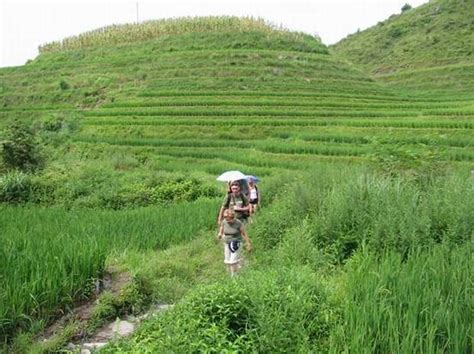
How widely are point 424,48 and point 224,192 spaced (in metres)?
39.6

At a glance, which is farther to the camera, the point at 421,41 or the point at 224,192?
the point at 421,41

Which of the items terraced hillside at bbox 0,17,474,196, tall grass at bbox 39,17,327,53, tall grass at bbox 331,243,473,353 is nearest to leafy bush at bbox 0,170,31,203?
terraced hillside at bbox 0,17,474,196

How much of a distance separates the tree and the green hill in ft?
107

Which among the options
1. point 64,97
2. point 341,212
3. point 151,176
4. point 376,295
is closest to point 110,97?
point 64,97

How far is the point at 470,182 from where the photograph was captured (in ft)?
24.9

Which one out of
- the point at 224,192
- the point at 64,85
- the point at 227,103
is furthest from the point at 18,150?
the point at 64,85

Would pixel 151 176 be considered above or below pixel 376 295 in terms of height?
below

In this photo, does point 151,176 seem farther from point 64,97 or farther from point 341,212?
point 64,97

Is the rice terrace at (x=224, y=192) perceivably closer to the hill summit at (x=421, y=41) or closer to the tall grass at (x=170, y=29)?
the tall grass at (x=170, y=29)

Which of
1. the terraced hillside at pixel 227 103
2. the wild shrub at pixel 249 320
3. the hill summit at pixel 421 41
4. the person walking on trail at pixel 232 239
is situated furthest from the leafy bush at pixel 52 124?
the hill summit at pixel 421 41

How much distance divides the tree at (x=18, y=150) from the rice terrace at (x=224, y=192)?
0.06m

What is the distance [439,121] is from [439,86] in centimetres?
2014

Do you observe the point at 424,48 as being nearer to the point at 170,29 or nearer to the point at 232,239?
the point at 170,29

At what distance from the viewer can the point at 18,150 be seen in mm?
19438
